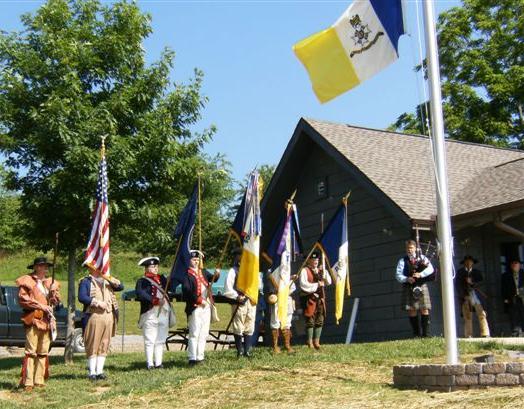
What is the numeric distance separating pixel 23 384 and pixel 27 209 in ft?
17.5

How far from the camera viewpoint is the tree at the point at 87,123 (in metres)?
15.7

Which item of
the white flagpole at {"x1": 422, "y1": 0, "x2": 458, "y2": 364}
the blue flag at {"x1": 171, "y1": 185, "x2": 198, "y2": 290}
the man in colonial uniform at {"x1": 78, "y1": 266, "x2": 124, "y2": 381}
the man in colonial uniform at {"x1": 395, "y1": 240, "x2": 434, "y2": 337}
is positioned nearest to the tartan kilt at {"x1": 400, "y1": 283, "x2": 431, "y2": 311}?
the man in colonial uniform at {"x1": 395, "y1": 240, "x2": 434, "y2": 337}

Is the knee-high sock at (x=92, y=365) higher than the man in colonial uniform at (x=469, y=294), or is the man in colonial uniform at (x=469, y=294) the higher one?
the man in colonial uniform at (x=469, y=294)

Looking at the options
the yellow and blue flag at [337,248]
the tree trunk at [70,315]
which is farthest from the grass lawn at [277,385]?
the tree trunk at [70,315]

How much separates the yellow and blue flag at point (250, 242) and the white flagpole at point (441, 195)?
→ 3803 millimetres

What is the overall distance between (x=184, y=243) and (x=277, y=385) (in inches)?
145

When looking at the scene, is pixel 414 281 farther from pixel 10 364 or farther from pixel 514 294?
pixel 10 364

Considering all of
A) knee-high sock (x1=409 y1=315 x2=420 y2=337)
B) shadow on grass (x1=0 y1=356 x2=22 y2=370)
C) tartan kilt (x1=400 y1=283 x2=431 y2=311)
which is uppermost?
tartan kilt (x1=400 y1=283 x2=431 y2=311)

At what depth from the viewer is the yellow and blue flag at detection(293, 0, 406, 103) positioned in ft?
32.8

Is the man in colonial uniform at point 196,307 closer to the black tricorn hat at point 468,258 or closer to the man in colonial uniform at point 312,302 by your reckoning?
the man in colonial uniform at point 312,302

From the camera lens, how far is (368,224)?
725 inches

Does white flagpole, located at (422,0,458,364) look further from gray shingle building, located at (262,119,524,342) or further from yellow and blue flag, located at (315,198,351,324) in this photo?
gray shingle building, located at (262,119,524,342)

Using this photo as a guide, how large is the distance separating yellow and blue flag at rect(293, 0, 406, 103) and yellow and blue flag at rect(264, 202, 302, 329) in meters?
4.15

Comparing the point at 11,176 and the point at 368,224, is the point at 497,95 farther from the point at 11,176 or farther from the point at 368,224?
the point at 11,176
